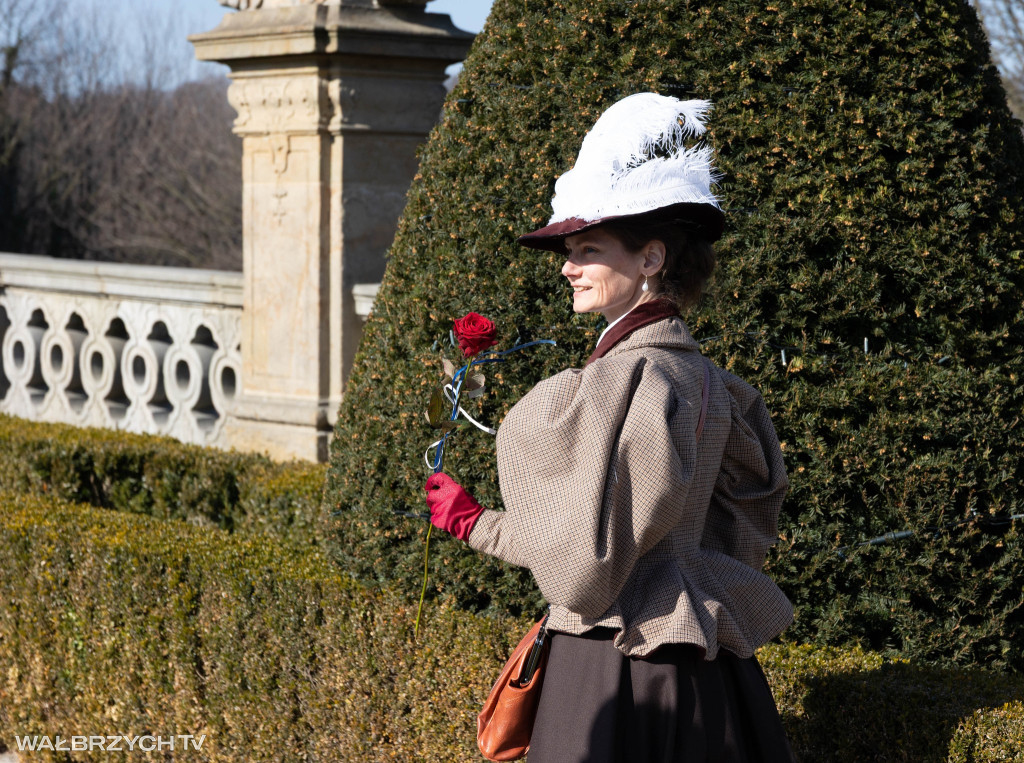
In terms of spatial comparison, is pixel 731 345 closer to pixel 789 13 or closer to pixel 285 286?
pixel 789 13

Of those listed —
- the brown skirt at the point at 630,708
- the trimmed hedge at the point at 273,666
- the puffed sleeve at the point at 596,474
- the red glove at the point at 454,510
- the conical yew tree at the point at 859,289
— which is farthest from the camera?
the conical yew tree at the point at 859,289

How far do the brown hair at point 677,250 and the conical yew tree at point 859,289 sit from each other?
61 centimetres

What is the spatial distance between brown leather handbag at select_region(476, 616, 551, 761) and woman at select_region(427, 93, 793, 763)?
5 cm

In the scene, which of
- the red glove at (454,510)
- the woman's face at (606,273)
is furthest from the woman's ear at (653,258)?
the red glove at (454,510)

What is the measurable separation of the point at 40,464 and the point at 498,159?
329cm

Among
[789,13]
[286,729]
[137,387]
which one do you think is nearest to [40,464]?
[137,387]

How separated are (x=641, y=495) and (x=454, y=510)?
0.41 m

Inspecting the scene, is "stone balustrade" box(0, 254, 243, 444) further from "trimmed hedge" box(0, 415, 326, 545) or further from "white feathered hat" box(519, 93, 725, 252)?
"white feathered hat" box(519, 93, 725, 252)

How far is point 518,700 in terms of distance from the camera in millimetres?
2295

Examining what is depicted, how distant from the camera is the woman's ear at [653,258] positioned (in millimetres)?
2211

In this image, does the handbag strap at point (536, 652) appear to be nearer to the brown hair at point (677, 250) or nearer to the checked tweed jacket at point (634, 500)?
the checked tweed jacket at point (634, 500)

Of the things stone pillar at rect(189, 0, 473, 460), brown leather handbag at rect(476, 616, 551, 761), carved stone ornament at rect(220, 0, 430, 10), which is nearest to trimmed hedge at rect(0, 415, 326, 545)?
stone pillar at rect(189, 0, 473, 460)

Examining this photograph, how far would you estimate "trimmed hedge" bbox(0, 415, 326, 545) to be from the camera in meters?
4.61

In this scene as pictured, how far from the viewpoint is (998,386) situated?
9.50ft
